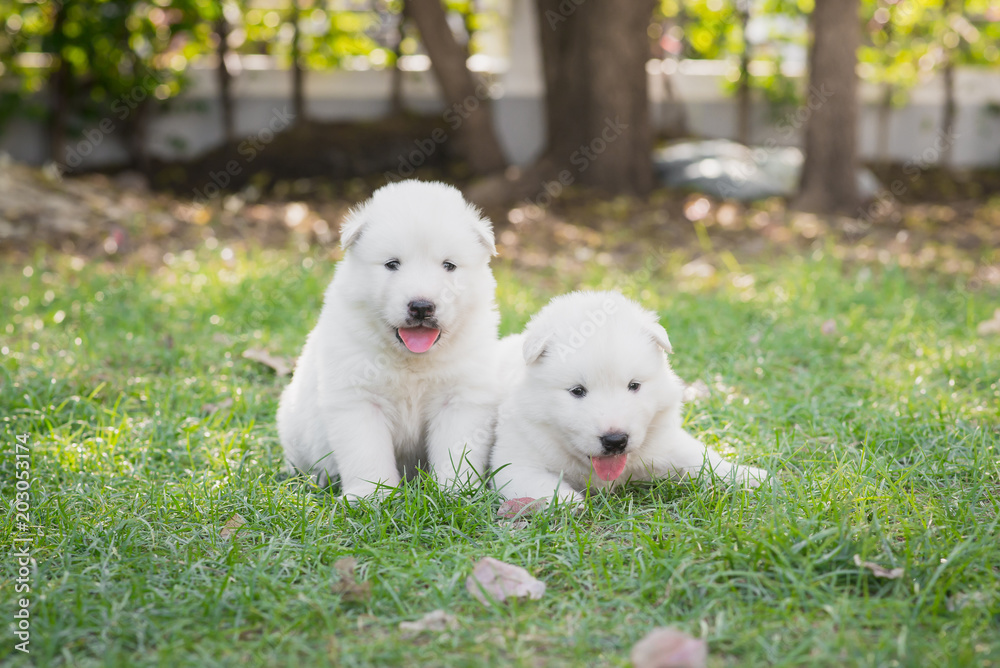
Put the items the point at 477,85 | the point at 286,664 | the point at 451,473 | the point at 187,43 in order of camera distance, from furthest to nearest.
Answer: the point at 187,43, the point at 477,85, the point at 451,473, the point at 286,664

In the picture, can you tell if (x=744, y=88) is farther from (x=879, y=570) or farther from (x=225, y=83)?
(x=879, y=570)

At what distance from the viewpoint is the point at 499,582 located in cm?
232

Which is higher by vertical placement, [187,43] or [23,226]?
[187,43]

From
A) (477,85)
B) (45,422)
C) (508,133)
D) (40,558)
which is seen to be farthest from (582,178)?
(40,558)

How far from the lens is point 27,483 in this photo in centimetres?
303

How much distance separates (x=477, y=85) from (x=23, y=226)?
185 inches

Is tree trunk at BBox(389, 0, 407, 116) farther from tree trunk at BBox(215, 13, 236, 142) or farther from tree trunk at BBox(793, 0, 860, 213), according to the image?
tree trunk at BBox(793, 0, 860, 213)

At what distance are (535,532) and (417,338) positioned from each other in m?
0.74

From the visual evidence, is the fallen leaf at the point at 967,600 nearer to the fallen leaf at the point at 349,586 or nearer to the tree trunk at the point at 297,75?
the fallen leaf at the point at 349,586

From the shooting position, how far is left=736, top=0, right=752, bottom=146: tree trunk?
1265cm

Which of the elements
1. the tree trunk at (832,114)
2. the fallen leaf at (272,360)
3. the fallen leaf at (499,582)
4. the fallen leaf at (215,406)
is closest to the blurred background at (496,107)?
the tree trunk at (832,114)

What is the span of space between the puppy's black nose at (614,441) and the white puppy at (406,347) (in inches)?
19.4

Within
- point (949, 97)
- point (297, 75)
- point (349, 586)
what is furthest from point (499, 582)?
point (949, 97)

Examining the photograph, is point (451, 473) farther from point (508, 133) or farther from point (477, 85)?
point (508, 133)
